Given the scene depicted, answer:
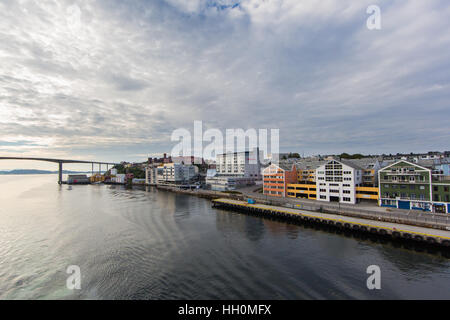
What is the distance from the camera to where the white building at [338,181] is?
36.4 meters

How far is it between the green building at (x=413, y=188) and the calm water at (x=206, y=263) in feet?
44.2

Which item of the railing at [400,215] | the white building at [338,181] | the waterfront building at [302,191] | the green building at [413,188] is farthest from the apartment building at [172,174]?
the green building at [413,188]

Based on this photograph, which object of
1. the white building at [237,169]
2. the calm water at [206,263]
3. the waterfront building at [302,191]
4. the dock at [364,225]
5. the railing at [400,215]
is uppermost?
the white building at [237,169]

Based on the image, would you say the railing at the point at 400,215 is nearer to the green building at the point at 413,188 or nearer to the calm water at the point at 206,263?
the green building at the point at 413,188

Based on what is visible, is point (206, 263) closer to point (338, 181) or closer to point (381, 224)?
point (381, 224)

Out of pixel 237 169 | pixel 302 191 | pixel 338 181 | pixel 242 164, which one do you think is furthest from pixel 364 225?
pixel 237 169

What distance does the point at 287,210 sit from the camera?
3378cm

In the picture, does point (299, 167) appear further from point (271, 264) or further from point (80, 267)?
point (80, 267)

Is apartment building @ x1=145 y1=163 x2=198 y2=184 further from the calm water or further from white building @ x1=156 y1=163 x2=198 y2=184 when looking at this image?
the calm water

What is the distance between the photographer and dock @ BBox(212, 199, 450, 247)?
20308 millimetres

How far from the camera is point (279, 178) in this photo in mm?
46750

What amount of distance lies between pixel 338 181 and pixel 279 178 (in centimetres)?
1243
